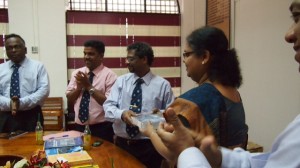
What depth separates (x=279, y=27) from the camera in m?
3.27

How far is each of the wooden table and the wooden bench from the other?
213cm

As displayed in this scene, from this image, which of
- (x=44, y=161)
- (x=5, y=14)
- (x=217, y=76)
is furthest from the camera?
(x=5, y=14)

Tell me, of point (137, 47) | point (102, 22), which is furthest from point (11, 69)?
point (102, 22)

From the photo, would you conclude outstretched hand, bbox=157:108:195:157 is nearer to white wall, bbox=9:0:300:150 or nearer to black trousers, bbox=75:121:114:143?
black trousers, bbox=75:121:114:143

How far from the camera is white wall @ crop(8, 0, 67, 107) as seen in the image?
4.54 meters

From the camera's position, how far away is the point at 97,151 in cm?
196

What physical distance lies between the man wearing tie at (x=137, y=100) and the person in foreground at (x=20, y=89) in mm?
943

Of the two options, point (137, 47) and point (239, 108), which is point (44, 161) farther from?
point (137, 47)

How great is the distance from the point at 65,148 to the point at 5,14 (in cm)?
361

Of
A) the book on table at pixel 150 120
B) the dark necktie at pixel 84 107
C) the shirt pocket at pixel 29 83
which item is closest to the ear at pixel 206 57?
the book on table at pixel 150 120

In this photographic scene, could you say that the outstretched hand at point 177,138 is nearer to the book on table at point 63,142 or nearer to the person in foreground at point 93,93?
the book on table at point 63,142

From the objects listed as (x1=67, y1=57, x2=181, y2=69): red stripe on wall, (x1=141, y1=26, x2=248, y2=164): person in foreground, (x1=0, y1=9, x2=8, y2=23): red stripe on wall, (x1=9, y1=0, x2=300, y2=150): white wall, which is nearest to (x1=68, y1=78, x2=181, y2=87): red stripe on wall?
(x1=67, y1=57, x2=181, y2=69): red stripe on wall

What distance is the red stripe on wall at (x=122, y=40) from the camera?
15.8ft

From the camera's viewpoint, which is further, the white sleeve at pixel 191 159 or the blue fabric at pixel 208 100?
the blue fabric at pixel 208 100
